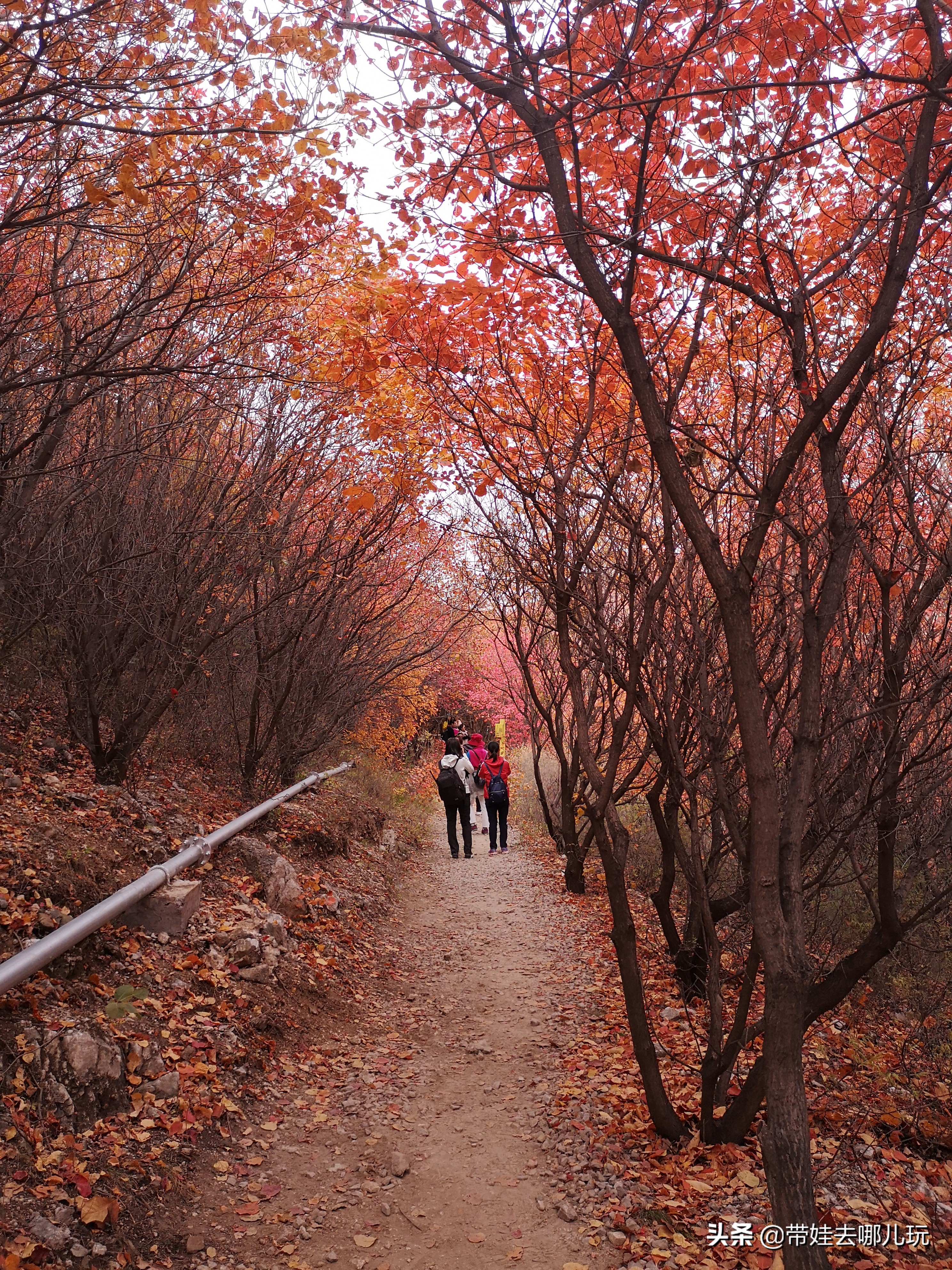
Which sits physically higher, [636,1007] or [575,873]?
[636,1007]

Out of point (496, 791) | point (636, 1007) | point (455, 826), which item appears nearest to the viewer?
point (636, 1007)

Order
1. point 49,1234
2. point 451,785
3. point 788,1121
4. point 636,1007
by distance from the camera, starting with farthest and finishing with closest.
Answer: point 451,785, point 636,1007, point 49,1234, point 788,1121

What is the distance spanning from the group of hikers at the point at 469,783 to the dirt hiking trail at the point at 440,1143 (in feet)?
15.3

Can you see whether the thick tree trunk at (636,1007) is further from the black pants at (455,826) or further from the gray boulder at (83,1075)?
the black pants at (455,826)

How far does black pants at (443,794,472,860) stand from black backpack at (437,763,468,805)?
16cm

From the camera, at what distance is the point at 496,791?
43.8 feet

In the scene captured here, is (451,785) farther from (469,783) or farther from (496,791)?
(496,791)

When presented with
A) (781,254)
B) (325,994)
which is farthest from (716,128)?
(325,994)

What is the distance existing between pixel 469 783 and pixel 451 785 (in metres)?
1.17

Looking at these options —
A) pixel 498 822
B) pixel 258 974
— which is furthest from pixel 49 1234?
pixel 498 822

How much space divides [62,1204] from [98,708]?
427 centimetres

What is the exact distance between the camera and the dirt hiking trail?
3.40 metres

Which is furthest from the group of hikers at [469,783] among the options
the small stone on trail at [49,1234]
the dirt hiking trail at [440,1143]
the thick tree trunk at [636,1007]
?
the small stone on trail at [49,1234]

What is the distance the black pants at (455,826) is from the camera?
1265 cm
